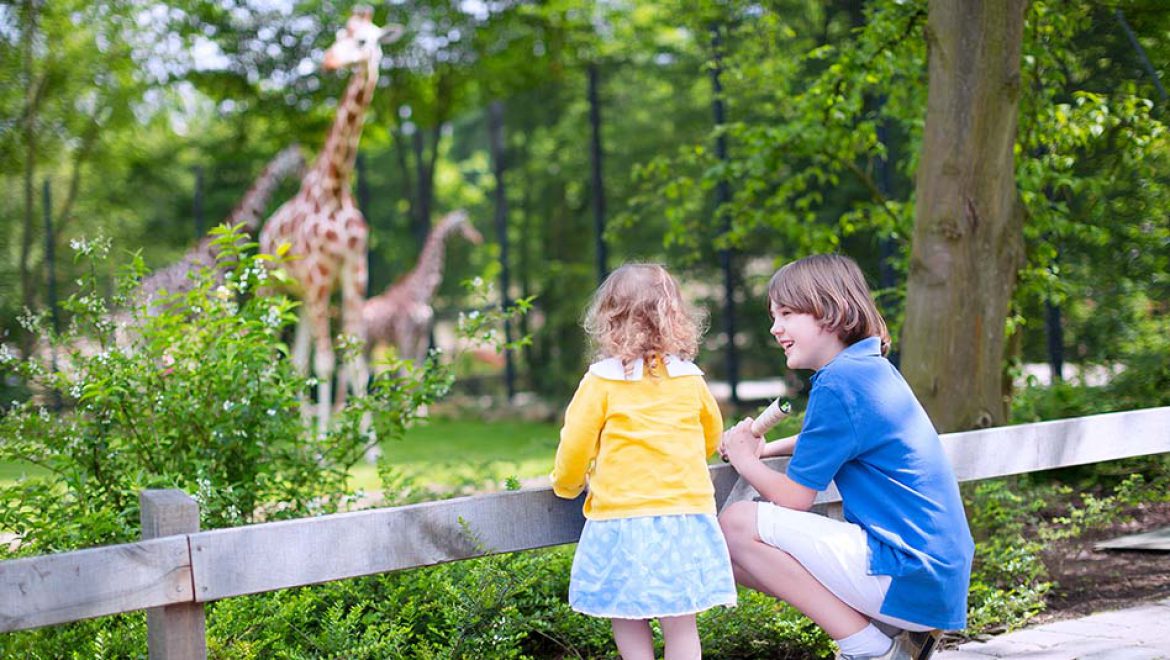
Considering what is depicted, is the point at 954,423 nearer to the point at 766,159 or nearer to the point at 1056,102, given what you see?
the point at 766,159

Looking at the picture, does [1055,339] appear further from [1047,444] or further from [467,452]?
[1047,444]

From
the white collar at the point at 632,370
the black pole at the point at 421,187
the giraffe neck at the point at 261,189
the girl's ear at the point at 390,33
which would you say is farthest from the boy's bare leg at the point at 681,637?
the black pole at the point at 421,187

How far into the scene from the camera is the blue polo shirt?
2965mm

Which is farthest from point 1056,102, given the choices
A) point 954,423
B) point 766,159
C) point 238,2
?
point 238,2

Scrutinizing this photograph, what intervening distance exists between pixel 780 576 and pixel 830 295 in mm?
763

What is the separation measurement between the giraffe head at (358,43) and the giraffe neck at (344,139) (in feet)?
0.52

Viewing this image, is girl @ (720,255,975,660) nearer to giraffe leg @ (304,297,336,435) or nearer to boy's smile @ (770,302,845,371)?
boy's smile @ (770,302,845,371)

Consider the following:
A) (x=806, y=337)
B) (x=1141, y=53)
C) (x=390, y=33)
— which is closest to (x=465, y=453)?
(x=390, y=33)

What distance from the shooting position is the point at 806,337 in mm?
3189

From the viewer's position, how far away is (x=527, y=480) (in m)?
9.49

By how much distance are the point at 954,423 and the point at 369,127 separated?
19.7 meters

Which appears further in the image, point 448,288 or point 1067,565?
point 448,288

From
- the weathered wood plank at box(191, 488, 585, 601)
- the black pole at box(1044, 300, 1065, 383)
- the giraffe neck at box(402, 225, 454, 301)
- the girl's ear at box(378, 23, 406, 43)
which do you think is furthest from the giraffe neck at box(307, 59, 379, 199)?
the weathered wood plank at box(191, 488, 585, 601)

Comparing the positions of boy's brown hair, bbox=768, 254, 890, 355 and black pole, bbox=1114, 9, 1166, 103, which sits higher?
black pole, bbox=1114, 9, 1166, 103
